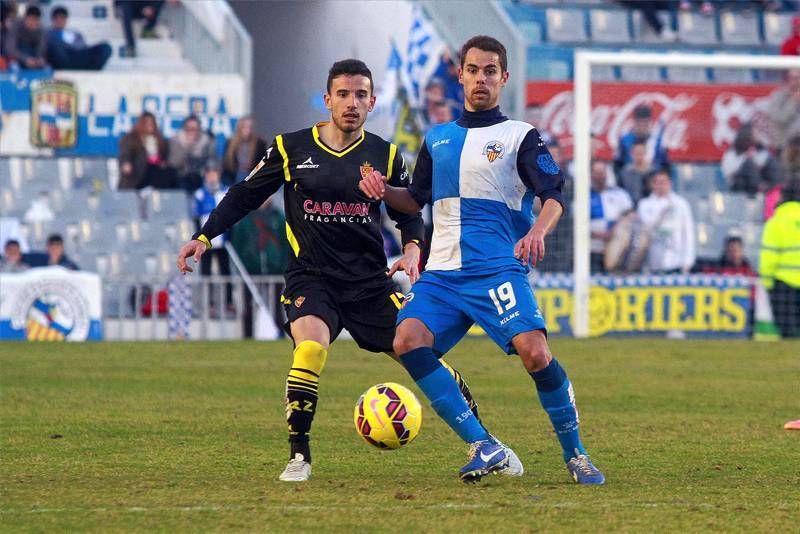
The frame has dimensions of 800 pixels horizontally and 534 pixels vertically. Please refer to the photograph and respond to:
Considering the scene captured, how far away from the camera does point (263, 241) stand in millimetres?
20250

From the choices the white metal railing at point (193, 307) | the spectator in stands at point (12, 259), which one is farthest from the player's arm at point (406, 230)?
the spectator in stands at point (12, 259)

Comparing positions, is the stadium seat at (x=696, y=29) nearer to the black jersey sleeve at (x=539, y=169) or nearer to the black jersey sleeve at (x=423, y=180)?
the black jersey sleeve at (x=423, y=180)

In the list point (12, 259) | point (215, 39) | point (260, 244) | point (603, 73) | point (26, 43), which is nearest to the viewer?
point (12, 259)

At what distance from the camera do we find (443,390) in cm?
732

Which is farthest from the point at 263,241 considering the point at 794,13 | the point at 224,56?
the point at 794,13

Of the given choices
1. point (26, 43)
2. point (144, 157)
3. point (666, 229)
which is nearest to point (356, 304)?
point (666, 229)

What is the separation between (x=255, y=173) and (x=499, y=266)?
1.43 m

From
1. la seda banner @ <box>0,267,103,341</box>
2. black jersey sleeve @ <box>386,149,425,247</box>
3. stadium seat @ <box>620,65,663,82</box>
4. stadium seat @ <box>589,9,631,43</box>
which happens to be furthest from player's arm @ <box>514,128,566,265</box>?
stadium seat @ <box>589,9,631,43</box>

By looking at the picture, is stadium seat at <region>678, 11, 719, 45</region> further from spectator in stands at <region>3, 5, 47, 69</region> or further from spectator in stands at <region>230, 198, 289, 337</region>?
spectator in stands at <region>3, 5, 47, 69</region>

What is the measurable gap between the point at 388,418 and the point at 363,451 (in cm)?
130

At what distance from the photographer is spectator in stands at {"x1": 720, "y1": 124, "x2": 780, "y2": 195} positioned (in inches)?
848

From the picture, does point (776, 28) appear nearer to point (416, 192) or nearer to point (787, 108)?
point (787, 108)

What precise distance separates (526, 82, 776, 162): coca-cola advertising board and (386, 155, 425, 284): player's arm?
14289mm

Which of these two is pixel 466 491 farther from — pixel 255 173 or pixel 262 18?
pixel 262 18
